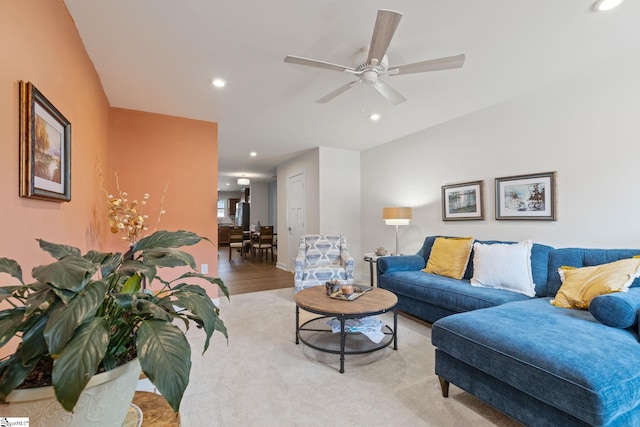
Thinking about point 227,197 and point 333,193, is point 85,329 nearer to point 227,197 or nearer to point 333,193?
point 333,193

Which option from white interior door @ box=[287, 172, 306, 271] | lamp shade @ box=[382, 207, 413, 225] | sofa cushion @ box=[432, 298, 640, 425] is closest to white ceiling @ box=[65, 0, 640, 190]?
lamp shade @ box=[382, 207, 413, 225]

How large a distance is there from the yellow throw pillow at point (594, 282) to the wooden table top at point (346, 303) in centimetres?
120

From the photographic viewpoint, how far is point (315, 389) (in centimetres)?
196

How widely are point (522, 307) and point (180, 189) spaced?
12.2 ft

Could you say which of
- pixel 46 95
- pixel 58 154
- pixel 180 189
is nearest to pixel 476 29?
pixel 46 95

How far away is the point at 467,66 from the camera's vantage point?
2.53 m

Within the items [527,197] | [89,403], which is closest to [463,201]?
[527,197]

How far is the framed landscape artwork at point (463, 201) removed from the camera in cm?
357

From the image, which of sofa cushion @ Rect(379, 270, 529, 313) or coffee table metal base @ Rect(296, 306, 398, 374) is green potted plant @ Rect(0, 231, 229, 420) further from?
sofa cushion @ Rect(379, 270, 529, 313)

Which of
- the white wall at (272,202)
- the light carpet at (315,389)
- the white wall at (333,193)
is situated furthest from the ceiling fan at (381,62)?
the white wall at (272,202)

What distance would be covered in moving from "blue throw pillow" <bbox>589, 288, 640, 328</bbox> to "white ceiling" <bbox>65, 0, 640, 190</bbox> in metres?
1.78

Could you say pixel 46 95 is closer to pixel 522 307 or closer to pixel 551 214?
pixel 522 307

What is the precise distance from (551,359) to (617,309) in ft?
2.21

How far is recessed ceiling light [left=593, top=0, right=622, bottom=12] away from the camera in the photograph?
1.78m
